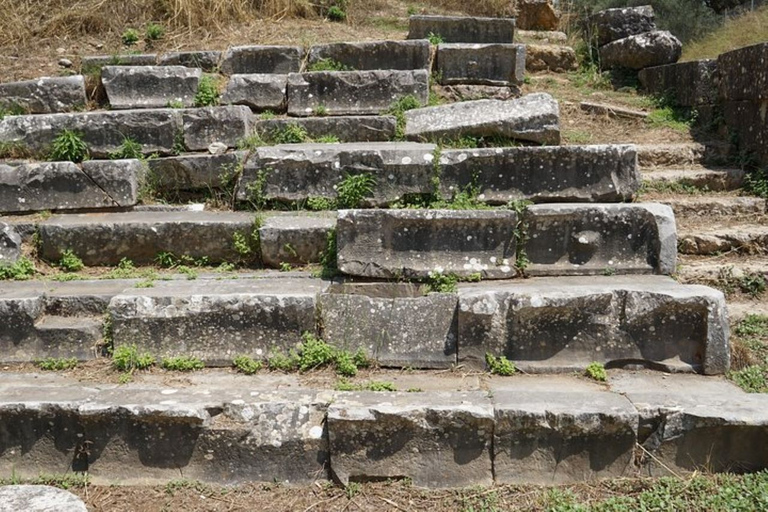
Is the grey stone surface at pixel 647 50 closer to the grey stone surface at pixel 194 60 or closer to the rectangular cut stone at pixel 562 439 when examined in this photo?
the grey stone surface at pixel 194 60

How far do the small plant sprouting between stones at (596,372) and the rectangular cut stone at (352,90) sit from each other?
10.1 feet

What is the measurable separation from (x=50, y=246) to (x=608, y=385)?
3788 mm

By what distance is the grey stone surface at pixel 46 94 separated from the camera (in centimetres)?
A: 592

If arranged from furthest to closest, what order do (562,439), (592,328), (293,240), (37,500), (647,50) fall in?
(647,50), (293,240), (592,328), (562,439), (37,500)

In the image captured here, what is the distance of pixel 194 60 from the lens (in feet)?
21.4

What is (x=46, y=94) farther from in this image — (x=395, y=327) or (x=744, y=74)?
(x=744, y=74)

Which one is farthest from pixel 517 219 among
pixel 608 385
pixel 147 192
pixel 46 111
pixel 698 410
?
pixel 46 111

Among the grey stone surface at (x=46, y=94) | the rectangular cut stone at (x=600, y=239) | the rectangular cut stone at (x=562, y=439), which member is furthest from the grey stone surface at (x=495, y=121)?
the grey stone surface at (x=46, y=94)

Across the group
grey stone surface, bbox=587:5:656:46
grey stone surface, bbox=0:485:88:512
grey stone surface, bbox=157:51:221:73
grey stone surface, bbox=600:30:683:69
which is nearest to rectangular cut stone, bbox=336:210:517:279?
grey stone surface, bbox=0:485:88:512

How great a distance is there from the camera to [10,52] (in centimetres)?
689

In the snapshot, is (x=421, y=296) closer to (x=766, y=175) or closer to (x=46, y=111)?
(x=766, y=175)

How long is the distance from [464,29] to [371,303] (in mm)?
4426

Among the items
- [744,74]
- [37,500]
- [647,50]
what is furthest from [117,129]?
[647,50]

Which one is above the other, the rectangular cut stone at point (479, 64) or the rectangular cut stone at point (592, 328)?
the rectangular cut stone at point (479, 64)
